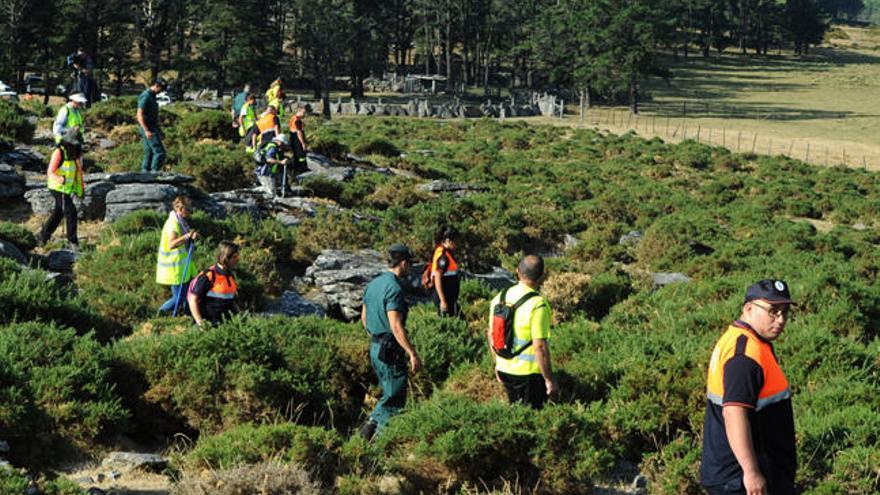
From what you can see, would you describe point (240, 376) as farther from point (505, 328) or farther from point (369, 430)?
point (505, 328)

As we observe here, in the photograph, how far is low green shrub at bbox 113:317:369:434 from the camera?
306 inches

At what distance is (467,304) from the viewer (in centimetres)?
1248

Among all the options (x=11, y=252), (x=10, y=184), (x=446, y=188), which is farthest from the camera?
(x=446, y=188)

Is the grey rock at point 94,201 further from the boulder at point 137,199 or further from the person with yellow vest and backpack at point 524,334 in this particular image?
the person with yellow vest and backpack at point 524,334

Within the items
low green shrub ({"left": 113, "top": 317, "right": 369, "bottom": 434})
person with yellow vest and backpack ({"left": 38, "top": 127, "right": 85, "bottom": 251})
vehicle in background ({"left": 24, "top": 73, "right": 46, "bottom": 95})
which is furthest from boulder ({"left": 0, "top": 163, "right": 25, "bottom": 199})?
vehicle in background ({"left": 24, "top": 73, "right": 46, "bottom": 95})

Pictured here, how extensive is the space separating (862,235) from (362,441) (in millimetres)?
22590

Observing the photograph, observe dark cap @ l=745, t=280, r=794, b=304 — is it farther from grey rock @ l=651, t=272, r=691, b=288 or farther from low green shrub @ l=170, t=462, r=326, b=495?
grey rock @ l=651, t=272, r=691, b=288

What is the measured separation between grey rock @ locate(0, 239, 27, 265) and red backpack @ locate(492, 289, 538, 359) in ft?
25.0

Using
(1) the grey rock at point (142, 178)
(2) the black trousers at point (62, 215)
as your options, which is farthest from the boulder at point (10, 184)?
(2) the black trousers at point (62, 215)

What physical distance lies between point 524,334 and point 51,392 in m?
3.92

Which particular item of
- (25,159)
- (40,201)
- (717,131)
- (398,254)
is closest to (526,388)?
(398,254)

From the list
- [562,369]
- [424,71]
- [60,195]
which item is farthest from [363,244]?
[424,71]

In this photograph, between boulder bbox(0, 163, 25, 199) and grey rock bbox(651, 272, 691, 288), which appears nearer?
boulder bbox(0, 163, 25, 199)

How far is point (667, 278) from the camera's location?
17859 mm
